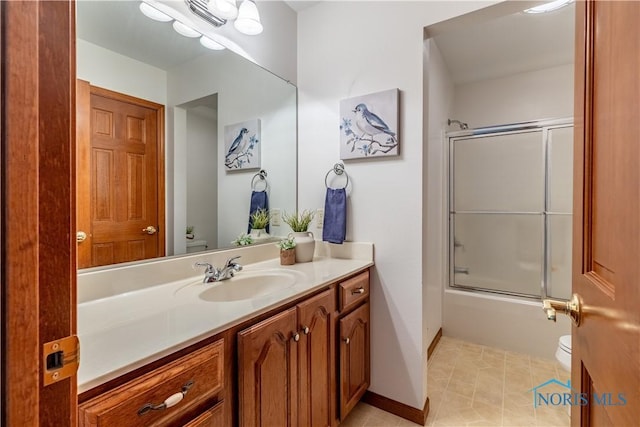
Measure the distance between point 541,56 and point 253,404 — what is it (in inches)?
125

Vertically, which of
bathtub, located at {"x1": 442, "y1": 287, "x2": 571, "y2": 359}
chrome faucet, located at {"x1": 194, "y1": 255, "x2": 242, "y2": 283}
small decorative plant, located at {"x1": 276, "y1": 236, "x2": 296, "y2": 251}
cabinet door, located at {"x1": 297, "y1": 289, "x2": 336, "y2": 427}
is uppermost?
small decorative plant, located at {"x1": 276, "y1": 236, "x2": 296, "y2": 251}

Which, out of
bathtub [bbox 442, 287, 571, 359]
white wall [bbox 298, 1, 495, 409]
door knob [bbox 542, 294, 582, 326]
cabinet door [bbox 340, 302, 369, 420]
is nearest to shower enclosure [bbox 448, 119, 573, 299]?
bathtub [bbox 442, 287, 571, 359]

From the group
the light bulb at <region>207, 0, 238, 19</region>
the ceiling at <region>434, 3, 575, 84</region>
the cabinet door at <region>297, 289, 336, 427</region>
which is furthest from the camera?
the ceiling at <region>434, 3, 575, 84</region>

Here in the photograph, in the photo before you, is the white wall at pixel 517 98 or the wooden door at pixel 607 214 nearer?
the wooden door at pixel 607 214

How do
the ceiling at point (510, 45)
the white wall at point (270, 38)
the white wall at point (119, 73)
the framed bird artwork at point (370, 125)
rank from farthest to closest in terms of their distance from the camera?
the ceiling at point (510, 45) → the framed bird artwork at point (370, 125) → the white wall at point (270, 38) → the white wall at point (119, 73)

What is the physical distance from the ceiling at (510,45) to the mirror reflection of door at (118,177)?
71.1 inches

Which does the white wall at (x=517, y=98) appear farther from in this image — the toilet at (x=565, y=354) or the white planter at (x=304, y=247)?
the white planter at (x=304, y=247)

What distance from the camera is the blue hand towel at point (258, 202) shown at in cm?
177

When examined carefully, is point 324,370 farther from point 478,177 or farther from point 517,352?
point 478,177

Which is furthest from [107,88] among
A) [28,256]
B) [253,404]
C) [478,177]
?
[478,177]

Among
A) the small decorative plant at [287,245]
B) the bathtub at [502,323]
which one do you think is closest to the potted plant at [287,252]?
the small decorative plant at [287,245]

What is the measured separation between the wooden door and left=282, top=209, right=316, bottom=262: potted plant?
1191mm

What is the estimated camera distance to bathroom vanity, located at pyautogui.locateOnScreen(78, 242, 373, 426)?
24.8 inches

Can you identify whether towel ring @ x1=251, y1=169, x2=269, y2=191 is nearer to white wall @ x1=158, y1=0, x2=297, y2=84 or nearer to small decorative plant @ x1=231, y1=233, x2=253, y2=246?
small decorative plant @ x1=231, y1=233, x2=253, y2=246
